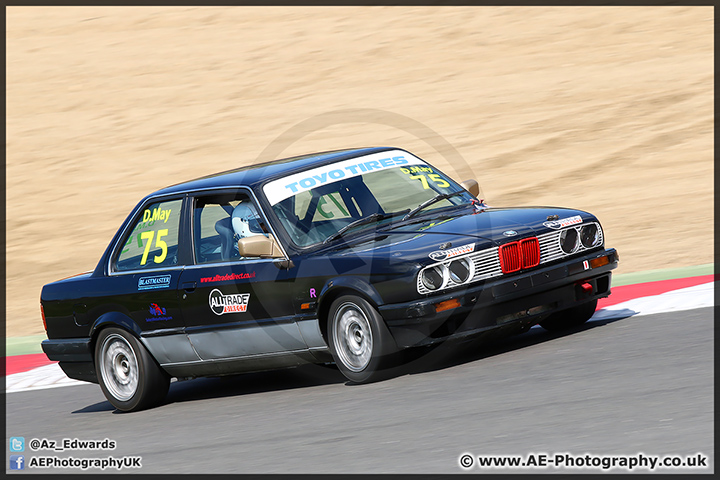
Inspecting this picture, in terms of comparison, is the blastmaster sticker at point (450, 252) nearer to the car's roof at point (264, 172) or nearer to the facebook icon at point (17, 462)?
the car's roof at point (264, 172)

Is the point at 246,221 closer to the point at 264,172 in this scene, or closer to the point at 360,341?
the point at 264,172

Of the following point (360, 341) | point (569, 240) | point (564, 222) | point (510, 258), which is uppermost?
point (564, 222)

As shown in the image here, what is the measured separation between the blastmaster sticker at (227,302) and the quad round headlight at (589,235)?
2.44m

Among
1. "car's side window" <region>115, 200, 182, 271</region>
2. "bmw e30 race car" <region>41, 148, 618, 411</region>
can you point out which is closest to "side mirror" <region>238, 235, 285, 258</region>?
"bmw e30 race car" <region>41, 148, 618, 411</region>

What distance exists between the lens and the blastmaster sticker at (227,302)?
7.41 m

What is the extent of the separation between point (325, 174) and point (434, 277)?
1.54m

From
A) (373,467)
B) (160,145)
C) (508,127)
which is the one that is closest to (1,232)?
(160,145)

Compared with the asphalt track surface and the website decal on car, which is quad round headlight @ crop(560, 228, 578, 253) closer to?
the asphalt track surface

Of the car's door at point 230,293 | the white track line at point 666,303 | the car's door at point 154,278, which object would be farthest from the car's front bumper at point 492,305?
the car's door at point 154,278

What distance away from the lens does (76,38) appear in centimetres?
3191

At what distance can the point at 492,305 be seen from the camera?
6.80m

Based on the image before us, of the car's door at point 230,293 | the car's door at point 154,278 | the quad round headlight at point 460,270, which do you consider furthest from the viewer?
the car's door at point 154,278

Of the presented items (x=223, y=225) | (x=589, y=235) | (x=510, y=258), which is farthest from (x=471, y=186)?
(x=223, y=225)

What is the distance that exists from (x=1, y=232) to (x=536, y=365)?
521 inches
